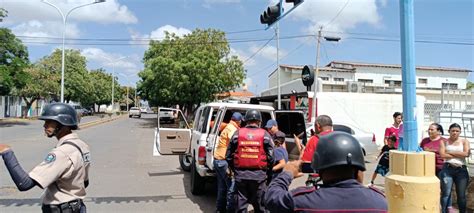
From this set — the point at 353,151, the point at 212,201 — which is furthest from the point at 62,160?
the point at 212,201

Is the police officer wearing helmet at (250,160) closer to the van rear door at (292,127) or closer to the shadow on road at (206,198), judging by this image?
the shadow on road at (206,198)

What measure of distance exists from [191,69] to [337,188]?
2701 cm

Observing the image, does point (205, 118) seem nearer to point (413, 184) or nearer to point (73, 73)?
point (413, 184)

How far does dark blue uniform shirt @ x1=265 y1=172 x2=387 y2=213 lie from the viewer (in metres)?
1.87

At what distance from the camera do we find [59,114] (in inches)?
123

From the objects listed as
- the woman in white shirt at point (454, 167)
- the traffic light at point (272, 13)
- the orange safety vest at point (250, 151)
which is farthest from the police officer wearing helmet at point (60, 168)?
the traffic light at point (272, 13)

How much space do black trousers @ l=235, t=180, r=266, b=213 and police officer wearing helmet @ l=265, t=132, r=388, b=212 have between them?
3.13m

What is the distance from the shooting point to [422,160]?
12.2 feet

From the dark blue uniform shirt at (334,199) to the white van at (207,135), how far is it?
3821 mm

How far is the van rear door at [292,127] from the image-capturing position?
314 inches

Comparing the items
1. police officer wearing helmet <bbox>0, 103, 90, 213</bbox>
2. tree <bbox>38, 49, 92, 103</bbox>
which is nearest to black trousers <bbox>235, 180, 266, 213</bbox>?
police officer wearing helmet <bbox>0, 103, 90, 213</bbox>

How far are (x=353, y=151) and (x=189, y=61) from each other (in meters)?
27.7

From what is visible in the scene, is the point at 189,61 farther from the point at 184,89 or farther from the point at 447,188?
the point at 447,188

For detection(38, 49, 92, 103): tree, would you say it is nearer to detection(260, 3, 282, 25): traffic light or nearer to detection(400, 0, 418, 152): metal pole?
detection(260, 3, 282, 25): traffic light
